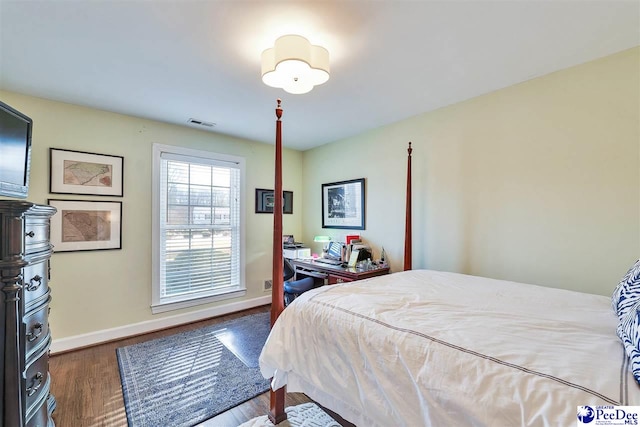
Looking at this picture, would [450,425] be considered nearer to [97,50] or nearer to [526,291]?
[526,291]

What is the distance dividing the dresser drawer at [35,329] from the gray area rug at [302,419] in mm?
1173

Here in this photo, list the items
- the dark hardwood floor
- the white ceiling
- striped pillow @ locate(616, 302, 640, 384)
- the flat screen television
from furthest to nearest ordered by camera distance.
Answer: the dark hardwood floor < the flat screen television < the white ceiling < striped pillow @ locate(616, 302, 640, 384)

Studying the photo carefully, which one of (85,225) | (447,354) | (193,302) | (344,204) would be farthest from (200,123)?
(447,354)

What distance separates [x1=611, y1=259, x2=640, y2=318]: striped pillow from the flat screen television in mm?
3210

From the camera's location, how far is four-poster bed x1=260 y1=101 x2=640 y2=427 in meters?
0.81

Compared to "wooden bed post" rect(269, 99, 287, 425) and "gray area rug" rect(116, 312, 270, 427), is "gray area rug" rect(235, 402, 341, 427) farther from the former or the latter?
"gray area rug" rect(116, 312, 270, 427)

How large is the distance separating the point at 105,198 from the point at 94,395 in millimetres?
1813

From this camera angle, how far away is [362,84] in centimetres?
230

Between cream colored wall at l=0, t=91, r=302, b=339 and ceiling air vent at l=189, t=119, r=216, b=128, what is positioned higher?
ceiling air vent at l=189, t=119, r=216, b=128

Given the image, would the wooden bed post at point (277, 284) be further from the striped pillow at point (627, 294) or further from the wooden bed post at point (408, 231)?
the striped pillow at point (627, 294)

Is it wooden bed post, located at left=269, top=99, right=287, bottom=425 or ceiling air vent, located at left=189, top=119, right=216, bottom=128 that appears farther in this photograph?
ceiling air vent, located at left=189, top=119, right=216, bottom=128

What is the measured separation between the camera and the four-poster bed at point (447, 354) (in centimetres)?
81

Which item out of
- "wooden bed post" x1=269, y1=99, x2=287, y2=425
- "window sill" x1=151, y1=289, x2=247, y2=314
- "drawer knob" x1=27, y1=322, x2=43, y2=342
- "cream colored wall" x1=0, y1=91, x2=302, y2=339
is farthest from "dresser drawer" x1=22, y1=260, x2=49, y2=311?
"window sill" x1=151, y1=289, x2=247, y2=314

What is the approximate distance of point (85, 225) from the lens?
9.06 feet
